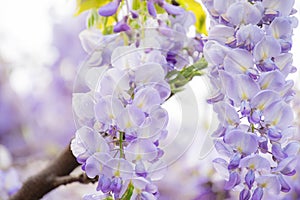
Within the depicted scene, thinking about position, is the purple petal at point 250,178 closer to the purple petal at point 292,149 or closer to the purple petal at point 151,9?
the purple petal at point 292,149

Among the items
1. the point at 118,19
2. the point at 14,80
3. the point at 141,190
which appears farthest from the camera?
the point at 14,80

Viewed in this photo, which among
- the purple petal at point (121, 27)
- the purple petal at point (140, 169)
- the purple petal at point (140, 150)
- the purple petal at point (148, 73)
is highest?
the purple petal at point (121, 27)

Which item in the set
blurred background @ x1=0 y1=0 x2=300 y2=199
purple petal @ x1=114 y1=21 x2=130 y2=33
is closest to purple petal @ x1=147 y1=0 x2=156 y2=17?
purple petal @ x1=114 y1=21 x2=130 y2=33

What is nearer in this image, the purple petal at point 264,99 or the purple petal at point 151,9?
the purple petal at point 264,99

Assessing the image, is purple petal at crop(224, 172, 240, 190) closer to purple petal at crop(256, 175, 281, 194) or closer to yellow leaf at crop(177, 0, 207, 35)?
purple petal at crop(256, 175, 281, 194)

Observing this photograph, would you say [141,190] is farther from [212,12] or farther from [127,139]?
[212,12]

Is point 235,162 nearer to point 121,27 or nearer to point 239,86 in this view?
point 239,86

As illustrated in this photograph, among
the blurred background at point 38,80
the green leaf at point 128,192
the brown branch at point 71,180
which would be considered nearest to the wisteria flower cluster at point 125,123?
the green leaf at point 128,192

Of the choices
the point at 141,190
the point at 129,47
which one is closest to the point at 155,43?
the point at 129,47
